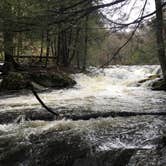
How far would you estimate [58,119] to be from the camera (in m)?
8.77

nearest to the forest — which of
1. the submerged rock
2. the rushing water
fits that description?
the rushing water

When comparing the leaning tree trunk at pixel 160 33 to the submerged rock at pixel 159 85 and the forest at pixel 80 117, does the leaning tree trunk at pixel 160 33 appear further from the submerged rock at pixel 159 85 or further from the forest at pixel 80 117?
the submerged rock at pixel 159 85

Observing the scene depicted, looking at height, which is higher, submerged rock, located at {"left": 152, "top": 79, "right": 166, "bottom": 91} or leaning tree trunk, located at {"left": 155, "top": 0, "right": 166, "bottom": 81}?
leaning tree trunk, located at {"left": 155, "top": 0, "right": 166, "bottom": 81}

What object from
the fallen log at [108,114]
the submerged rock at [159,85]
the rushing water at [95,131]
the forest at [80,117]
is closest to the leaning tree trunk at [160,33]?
the forest at [80,117]

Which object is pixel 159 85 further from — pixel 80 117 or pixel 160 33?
pixel 80 117

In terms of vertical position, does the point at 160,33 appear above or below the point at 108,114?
above

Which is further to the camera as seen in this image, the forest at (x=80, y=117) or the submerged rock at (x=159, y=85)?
the submerged rock at (x=159, y=85)

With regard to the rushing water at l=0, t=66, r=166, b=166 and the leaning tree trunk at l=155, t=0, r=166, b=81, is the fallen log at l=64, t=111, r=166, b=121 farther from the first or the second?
the leaning tree trunk at l=155, t=0, r=166, b=81

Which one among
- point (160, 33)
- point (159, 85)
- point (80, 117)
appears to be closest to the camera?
point (80, 117)

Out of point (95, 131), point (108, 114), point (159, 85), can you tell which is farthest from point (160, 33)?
point (159, 85)

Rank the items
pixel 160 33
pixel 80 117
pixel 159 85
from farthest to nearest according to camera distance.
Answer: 1. pixel 159 85
2. pixel 160 33
3. pixel 80 117

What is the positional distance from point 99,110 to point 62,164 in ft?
13.1

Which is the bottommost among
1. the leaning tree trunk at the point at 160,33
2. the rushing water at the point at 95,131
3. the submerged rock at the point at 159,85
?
the rushing water at the point at 95,131

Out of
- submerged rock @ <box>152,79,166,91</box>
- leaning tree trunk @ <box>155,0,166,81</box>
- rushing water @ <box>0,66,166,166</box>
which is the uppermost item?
leaning tree trunk @ <box>155,0,166,81</box>
